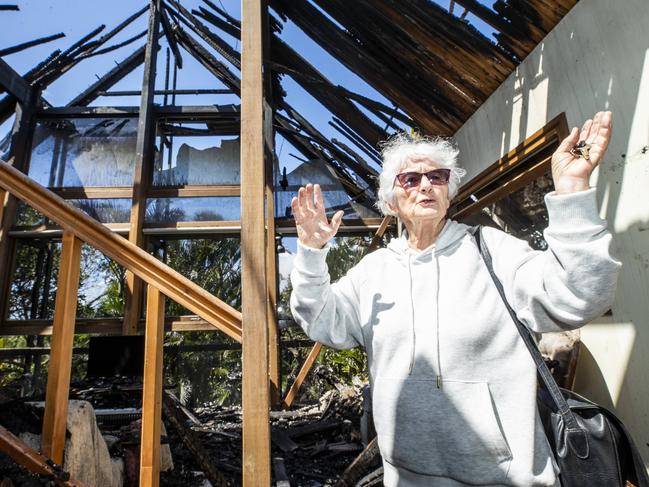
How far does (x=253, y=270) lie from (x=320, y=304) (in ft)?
0.90

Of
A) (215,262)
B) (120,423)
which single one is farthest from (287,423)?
(215,262)

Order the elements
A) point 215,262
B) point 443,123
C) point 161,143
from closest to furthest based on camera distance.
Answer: point 443,123, point 161,143, point 215,262

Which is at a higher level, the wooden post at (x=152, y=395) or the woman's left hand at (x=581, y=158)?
the woman's left hand at (x=581, y=158)

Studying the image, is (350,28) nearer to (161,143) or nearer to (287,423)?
(161,143)

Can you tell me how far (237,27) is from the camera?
6.13m

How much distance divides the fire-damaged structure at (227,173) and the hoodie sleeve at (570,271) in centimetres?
89

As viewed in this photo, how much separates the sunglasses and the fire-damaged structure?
0.59m

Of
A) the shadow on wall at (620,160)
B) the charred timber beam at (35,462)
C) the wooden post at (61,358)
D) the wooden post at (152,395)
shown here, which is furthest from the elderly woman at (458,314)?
the shadow on wall at (620,160)

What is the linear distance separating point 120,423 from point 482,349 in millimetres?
4363

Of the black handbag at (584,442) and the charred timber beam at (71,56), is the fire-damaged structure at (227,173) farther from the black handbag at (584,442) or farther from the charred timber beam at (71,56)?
the black handbag at (584,442)

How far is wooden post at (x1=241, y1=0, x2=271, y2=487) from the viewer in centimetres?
126

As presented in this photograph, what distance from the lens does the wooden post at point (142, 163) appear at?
566cm

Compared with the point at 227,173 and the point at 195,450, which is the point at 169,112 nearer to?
the point at 227,173

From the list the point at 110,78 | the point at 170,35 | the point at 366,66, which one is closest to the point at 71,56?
the point at 110,78
